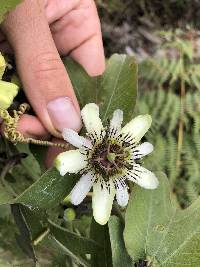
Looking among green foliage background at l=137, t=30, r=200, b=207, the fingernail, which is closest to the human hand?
the fingernail

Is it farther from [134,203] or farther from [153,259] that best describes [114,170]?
[153,259]

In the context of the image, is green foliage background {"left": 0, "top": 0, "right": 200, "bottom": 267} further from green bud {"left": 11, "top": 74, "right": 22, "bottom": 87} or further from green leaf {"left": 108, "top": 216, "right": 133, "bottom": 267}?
green bud {"left": 11, "top": 74, "right": 22, "bottom": 87}

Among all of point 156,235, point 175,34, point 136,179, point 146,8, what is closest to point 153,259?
point 156,235

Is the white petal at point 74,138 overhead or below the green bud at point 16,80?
below

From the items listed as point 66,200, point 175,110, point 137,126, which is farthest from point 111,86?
point 175,110

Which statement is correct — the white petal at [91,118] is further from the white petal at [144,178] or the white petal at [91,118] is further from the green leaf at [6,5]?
the green leaf at [6,5]

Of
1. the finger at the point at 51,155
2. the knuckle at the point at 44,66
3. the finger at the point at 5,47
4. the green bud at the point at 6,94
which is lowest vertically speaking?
the finger at the point at 51,155

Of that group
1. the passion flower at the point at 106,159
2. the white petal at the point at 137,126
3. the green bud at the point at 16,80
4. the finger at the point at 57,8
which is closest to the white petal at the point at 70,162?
the passion flower at the point at 106,159
